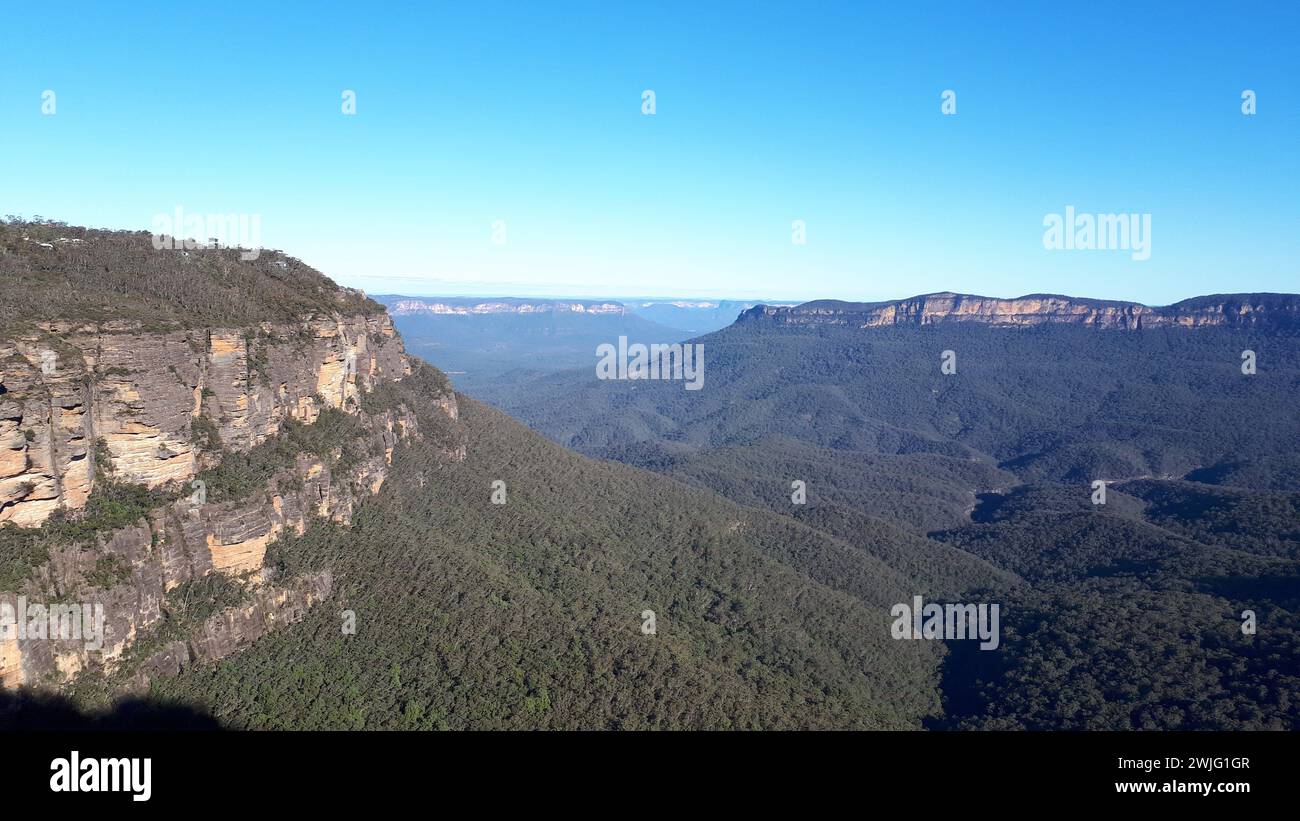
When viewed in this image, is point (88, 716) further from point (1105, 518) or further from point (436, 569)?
point (1105, 518)

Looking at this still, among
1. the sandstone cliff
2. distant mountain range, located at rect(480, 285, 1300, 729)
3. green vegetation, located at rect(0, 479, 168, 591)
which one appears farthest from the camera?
distant mountain range, located at rect(480, 285, 1300, 729)


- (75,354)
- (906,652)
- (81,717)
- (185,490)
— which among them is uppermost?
(75,354)

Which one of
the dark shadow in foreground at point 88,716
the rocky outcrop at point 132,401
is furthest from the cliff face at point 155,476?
the dark shadow in foreground at point 88,716

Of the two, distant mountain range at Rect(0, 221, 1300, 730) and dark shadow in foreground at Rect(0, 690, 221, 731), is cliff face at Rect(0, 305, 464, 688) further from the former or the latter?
dark shadow in foreground at Rect(0, 690, 221, 731)

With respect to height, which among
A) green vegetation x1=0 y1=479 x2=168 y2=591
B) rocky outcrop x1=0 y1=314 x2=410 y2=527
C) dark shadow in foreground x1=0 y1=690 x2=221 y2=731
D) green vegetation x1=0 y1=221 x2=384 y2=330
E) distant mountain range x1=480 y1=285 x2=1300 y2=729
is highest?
green vegetation x1=0 y1=221 x2=384 y2=330

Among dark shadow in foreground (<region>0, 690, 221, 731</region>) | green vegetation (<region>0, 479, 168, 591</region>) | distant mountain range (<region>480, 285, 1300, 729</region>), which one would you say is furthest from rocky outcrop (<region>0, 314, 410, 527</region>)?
distant mountain range (<region>480, 285, 1300, 729</region>)
